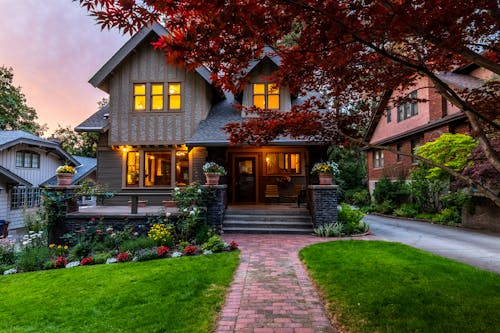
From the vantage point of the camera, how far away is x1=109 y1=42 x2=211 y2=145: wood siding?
11.5 meters

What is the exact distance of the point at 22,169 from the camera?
1762cm

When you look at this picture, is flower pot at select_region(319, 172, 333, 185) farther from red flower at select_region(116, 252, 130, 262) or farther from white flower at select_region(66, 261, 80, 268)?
white flower at select_region(66, 261, 80, 268)

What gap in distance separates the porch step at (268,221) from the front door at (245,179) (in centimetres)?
255

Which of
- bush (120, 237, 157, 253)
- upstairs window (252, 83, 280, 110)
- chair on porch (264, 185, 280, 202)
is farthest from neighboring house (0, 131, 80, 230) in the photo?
upstairs window (252, 83, 280, 110)

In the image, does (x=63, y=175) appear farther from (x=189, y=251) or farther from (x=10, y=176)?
(x=10, y=176)

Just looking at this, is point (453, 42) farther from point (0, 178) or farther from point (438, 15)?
point (0, 178)

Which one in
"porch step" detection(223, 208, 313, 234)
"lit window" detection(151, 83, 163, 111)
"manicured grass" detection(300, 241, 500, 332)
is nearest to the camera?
"manicured grass" detection(300, 241, 500, 332)

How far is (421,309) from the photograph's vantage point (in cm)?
357

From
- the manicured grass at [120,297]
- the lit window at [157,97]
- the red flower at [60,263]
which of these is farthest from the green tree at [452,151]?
the red flower at [60,263]

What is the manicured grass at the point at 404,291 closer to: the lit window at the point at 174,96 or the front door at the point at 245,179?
the front door at the point at 245,179

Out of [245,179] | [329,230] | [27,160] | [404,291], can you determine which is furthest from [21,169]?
[404,291]

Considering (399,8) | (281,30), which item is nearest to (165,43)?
(281,30)

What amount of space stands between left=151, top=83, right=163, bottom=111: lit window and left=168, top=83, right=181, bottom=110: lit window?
1.11 feet

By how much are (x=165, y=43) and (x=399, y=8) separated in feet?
7.87
